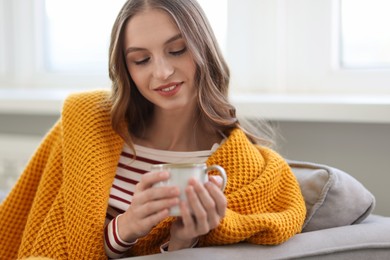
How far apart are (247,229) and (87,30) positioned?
1509 millimetres

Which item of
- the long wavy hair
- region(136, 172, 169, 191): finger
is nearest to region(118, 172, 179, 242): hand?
region(136, 172, 169, 191): finger

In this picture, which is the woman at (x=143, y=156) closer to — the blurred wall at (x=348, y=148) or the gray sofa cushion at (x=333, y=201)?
the gray sofa cushion at (x=333, y=201)

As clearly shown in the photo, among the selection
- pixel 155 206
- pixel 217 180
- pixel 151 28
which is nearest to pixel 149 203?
pixel 155 206

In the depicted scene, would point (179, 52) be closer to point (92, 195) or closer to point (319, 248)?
point (92, 195)

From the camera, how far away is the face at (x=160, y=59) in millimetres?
1338

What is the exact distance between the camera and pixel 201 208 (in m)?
1.08

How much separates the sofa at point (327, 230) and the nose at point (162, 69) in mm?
354

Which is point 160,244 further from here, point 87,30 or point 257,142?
point 87,30

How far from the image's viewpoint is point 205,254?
1145mm

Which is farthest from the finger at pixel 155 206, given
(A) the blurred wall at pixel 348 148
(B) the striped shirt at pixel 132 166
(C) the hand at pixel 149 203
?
(A) the blurred wall at pixel 348 148

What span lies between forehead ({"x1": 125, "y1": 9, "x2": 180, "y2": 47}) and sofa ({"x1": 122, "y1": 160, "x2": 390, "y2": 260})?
42 cm

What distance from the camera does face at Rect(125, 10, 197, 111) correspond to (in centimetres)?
134

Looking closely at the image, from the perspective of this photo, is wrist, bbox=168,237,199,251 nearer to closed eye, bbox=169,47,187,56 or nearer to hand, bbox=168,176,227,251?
hand, bbox=168,176,227,251

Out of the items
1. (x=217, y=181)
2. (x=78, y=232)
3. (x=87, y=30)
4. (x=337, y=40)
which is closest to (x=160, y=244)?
(x=78, y=232)
